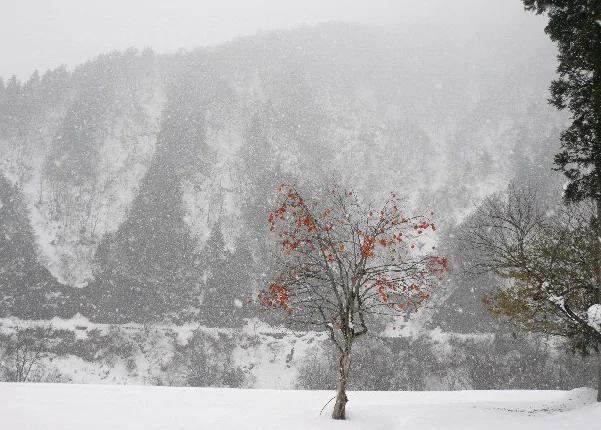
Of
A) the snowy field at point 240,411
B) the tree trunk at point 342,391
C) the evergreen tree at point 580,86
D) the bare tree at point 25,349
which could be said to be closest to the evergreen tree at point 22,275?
the bare tree at point 25,349

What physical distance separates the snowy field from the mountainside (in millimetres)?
38558

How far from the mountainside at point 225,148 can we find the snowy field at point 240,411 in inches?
1518

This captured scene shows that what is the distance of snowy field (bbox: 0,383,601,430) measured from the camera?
9273mm

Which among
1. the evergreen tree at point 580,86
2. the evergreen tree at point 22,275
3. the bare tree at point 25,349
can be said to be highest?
the evergreen tree at point 580,86

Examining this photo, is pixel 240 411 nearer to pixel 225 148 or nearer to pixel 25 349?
pixel 25 349

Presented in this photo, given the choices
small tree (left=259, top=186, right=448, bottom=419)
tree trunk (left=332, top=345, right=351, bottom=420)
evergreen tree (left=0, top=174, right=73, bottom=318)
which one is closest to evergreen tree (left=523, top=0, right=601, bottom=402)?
small tree (left=259, top=186, right=448, bottom=419)

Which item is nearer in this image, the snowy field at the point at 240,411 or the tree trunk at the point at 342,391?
the snowy field at the point at 240,411

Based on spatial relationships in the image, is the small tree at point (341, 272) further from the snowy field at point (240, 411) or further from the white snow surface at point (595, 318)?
the white snow surface at point (595, 318)

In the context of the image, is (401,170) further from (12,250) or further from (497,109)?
(12,250)

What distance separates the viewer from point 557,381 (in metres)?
39.7

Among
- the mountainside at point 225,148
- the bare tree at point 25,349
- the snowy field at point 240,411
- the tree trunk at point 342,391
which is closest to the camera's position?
the snowy field at point 240,411

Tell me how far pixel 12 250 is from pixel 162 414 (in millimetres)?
55311

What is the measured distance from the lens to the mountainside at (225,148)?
183 feet

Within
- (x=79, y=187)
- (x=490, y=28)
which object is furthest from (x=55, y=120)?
(x=490, y=28)
